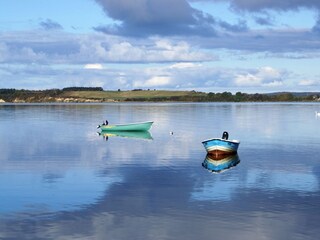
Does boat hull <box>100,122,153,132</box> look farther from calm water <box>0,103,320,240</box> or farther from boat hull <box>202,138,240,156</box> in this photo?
boat hull <box>202,138,240,156</box>

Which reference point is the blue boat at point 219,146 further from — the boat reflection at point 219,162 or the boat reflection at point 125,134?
the boat reflection at point 125,134

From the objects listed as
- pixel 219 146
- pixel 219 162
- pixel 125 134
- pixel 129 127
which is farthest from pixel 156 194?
pixel 129 127

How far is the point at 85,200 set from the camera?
2833cm

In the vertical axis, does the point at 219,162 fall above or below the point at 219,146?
below

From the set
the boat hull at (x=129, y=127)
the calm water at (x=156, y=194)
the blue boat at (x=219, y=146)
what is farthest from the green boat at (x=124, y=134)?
the blue boat at (x=219, y=146)

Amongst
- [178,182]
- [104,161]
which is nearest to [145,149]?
[104,161]

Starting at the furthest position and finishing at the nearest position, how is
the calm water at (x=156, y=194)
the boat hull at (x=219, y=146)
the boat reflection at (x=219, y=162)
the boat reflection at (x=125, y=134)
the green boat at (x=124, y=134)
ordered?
the green boat at (x=124, y=134), the boat reflection at (x=125, y=134), the boat hull at (x=219, y=146), the boat reflection at (x=219, y=162), the calm water at (x=156, y=194)

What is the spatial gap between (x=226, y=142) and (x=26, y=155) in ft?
60.2

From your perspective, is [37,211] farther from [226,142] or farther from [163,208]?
[226,142]

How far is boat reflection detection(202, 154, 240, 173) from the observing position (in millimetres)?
40828

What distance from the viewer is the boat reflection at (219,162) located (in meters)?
40.8

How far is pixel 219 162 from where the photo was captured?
44531 mm

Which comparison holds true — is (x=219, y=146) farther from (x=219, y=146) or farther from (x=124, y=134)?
(x=124, y=134)

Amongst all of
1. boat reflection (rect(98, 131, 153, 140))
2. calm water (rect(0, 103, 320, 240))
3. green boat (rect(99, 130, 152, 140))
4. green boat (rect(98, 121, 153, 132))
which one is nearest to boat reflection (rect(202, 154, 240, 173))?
calm water (rect(0, 103, 320, 240))
